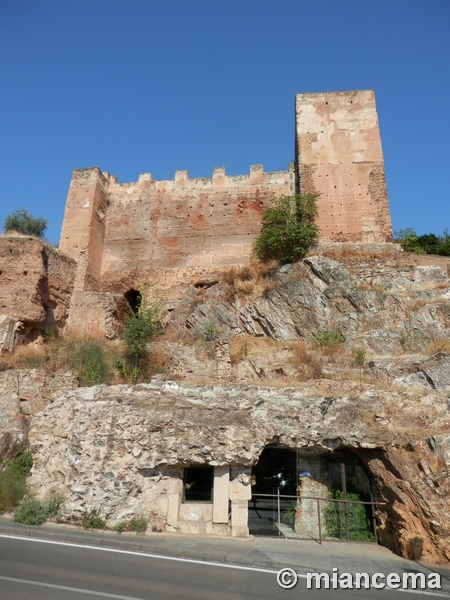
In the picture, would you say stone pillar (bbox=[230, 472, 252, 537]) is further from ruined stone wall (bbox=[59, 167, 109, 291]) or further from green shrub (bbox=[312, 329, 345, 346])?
ruined stone wall (bbox=[59, 167, 109, 291])

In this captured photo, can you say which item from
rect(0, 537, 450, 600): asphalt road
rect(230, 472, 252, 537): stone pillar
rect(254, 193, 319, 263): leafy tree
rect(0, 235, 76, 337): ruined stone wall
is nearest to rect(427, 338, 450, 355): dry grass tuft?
rect(254, 193, 319, 263): leafy tree

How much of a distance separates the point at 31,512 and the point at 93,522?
1.35m

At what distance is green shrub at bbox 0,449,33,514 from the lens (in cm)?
919

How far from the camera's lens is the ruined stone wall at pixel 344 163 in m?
19.3

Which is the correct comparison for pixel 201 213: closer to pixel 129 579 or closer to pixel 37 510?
pixel 37 510

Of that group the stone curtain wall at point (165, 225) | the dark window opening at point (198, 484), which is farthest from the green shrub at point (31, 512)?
the stone curtain wall at point (165, 225)

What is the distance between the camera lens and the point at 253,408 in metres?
9.43

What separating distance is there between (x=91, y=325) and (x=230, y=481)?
11108 millimetres

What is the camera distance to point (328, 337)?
14.9 metres

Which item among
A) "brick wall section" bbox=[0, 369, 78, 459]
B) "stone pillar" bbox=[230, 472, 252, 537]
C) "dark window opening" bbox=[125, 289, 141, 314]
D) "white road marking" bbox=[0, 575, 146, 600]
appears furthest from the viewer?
"dark window opening" bbox=[125, 289, 141, 314]

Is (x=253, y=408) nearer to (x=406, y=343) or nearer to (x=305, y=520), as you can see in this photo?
(x=305, y=520)

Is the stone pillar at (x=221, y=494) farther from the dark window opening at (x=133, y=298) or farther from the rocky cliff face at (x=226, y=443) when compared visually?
the dark window opening at (x=133, y=298)

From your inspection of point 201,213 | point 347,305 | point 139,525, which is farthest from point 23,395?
point 201,213

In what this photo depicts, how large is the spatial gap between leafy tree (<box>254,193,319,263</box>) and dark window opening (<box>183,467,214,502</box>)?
1110cm
